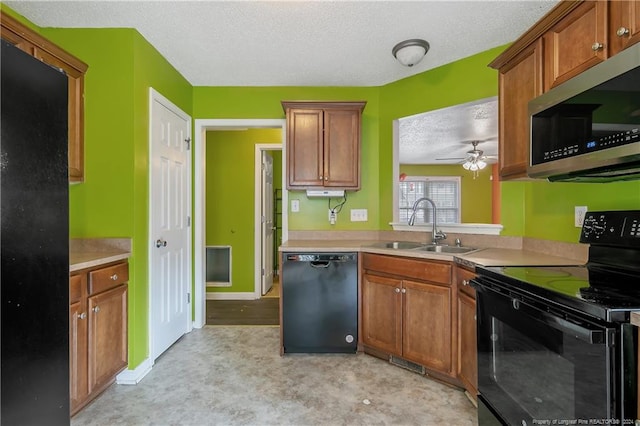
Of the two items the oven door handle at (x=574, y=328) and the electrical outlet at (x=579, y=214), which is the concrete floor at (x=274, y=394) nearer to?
the oven door handle at (x=574, y=328)

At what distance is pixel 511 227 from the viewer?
7.91 feet

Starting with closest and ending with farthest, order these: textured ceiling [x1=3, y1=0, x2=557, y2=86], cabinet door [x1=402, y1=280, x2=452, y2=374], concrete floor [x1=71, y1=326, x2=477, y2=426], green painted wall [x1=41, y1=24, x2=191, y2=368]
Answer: concrete floor [x1=71, y1=326, x2=477, y2=426] < textured ceiling [x1=3, y1=0, x2=557, y2=86] < cabinet door [x1=402, y1=280, x2=452, y2=374] < green painted wall [x1=41, y1=24, x2=191, y2=368]

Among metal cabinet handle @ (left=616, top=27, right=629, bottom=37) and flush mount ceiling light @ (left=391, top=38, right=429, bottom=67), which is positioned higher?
flush mount ceiling light @ (left=391, top=38, right=429, bottom=67)

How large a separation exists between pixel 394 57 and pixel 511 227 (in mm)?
1634

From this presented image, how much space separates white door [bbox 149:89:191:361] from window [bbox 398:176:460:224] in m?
5.71

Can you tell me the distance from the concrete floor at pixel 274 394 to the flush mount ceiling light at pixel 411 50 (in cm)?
234

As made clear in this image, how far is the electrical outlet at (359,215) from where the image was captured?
10.5ft

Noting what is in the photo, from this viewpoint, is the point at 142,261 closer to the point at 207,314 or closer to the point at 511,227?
the point at 207,314

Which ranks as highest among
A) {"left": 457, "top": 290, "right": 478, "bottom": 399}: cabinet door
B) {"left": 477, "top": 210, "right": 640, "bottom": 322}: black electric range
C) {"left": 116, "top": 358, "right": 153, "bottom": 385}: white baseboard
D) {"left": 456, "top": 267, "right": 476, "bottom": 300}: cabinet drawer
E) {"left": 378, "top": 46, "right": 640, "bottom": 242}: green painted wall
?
{"left": 378, "top": 46, "right": 640, "bottom": 242}: green painted wall

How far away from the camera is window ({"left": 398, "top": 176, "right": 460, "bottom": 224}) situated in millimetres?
7723

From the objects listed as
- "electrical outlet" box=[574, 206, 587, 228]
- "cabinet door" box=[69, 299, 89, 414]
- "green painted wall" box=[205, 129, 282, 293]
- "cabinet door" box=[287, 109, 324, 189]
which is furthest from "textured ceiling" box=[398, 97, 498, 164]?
"cabinet door" box=[69, 299, 89, 414]

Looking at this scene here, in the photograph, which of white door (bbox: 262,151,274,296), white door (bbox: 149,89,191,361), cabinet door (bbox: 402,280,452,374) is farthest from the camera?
white door (bbox: 262,151,274,296)

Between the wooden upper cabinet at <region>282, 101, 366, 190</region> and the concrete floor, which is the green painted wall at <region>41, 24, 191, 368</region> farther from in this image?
the wooden upper cabinet at <region>282, 101, 366, 190</region>

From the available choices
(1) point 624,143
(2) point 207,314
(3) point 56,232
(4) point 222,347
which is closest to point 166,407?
(4) point 222,347
